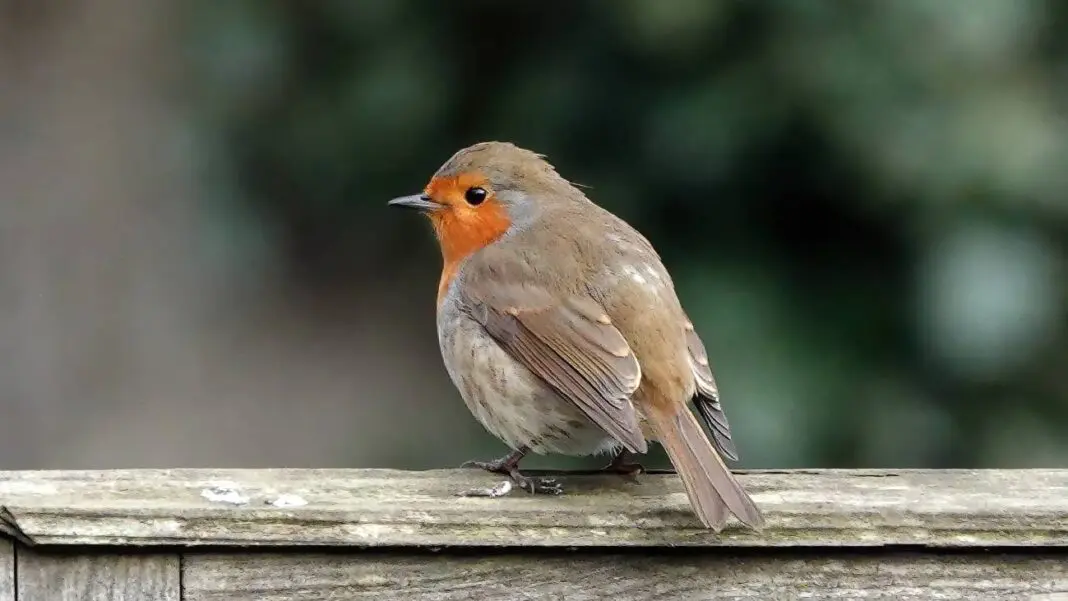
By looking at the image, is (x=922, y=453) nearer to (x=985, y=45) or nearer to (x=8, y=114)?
(x=985, y=45)

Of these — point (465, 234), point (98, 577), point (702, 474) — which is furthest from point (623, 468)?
point (98, 577)

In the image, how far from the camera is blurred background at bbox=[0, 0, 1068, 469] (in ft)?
12.7

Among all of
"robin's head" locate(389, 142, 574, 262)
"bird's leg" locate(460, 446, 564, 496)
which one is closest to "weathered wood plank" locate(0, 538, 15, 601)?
"bird's leg" locate(460, 446, 564, 496)

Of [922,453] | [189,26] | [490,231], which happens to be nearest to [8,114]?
[189,26]

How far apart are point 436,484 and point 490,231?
45.0 inches

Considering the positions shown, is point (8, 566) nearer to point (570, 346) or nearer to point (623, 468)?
point (623, 468)

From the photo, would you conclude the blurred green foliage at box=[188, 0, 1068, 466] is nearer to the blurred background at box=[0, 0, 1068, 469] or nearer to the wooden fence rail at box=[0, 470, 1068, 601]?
the blurred background at box=[0, 0, 1068, 469]

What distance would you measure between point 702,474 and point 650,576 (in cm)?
25

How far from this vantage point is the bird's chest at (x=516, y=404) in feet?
10.3

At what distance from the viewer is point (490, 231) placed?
360 centimetres

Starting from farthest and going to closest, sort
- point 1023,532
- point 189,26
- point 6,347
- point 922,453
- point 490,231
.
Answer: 1. point 6,347
2. point 189,26
3. point 922,453
4. point 490,231
5. point 1023,532

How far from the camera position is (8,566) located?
2.12 metres

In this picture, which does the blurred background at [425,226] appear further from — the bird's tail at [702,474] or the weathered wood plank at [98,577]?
the weathered wood plank at [98,577]

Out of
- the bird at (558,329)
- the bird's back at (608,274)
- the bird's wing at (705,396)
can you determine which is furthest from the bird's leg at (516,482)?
the bird's wing at (705,396)
